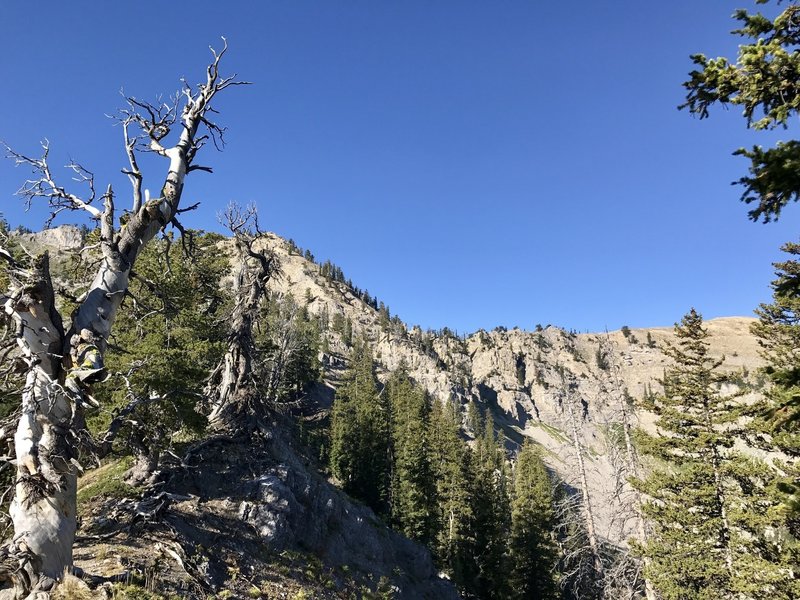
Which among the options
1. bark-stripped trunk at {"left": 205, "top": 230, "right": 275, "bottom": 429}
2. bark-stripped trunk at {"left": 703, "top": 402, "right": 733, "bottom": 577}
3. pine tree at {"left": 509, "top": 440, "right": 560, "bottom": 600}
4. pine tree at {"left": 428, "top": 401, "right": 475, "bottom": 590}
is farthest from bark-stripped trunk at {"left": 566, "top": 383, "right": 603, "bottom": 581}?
bark-stripped trunk at {"left": 205, "top": 230, "right": 275, "bottom": 429}

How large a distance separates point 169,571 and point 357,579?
8.78 m

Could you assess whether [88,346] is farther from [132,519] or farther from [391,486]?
[391,486]

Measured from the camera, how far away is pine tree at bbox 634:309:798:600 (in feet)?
53.4

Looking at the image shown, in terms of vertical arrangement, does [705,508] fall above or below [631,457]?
below

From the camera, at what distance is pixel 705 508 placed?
18.3 metres

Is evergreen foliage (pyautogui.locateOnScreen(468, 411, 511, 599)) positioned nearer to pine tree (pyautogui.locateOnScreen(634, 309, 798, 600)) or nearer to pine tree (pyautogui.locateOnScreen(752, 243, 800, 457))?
pine tree (pyautogui.locateOnScreen(634, 309, 798, 600))

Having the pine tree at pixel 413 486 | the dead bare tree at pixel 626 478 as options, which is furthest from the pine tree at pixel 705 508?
the pine tree at pixel 413 486

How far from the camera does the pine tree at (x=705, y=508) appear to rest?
640 inches

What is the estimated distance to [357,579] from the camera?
1580 cm

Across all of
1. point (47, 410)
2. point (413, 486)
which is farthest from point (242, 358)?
point (413, 486)

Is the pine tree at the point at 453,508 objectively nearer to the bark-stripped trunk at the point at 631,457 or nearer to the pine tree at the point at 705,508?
the bark-stripped trunk at the point at 631,457

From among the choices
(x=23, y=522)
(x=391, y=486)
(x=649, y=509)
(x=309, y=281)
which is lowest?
(x=23, y=522)

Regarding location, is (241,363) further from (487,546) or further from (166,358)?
(487,546)

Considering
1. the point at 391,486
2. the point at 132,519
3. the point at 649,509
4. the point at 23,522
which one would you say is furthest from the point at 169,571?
the point at 391,486
